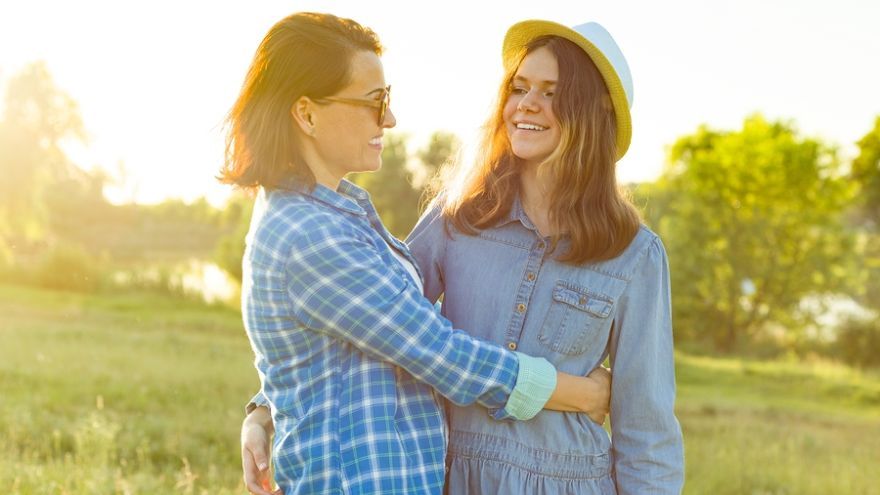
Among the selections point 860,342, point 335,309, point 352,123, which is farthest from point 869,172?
point 335,309

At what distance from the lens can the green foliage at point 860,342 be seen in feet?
84.3

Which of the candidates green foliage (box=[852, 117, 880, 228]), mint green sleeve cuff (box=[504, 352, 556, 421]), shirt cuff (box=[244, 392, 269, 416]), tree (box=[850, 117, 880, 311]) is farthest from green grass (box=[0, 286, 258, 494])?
green foliage (box=[852, 117, 880, 228])

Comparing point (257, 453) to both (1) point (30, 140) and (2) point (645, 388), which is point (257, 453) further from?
(1) point (30, 140)

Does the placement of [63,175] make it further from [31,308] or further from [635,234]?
[635,234]

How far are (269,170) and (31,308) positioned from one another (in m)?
20.7

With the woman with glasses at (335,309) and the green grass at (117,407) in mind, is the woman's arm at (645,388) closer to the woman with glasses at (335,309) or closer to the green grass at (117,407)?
the woman with glasses at (335,309)

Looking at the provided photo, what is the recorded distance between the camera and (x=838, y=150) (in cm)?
3294

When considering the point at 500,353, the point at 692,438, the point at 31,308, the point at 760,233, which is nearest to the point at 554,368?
the point at 500,353

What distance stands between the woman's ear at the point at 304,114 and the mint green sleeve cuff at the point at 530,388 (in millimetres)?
814

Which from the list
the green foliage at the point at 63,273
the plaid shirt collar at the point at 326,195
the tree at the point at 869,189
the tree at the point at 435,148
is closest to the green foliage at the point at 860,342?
the tree at the point at 869,189

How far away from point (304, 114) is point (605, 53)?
35.4 inches

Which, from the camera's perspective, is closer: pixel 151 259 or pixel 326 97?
pixel 326 97

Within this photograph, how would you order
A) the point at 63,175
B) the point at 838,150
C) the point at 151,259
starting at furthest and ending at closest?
the point at 151,259, the point at 63,175, the point at 838,150

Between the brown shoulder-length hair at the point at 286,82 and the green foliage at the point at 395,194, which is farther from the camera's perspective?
the green foliage at the point at 395,194
